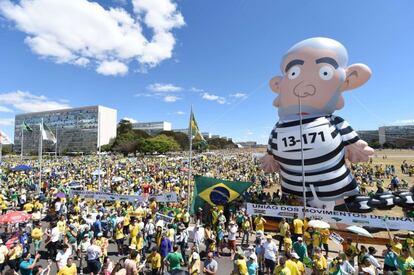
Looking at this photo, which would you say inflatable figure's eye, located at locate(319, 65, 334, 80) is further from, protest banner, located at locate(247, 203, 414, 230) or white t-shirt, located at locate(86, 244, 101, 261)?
white t-shirt, located at locate(86, 244, 101, 261)

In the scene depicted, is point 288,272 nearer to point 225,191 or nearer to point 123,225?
point 123,225

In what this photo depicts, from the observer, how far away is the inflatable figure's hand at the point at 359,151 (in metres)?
12.6

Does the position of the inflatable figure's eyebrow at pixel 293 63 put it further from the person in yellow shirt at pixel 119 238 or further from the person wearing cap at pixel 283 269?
the person in yellow shirt at pixel 119 238

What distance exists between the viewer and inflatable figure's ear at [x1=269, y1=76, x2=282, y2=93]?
49.9ft

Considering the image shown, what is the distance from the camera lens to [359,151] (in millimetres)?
12695

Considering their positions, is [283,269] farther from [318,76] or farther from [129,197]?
[129,197]

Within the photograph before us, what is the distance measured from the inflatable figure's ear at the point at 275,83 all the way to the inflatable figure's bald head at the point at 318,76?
53.9 inches

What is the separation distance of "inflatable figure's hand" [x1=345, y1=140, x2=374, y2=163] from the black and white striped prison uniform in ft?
0.81

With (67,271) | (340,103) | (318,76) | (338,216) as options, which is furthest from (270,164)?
(67,271)

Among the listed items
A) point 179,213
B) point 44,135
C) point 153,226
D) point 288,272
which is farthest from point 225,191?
point 44,135

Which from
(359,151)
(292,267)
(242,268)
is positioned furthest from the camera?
(359,151)

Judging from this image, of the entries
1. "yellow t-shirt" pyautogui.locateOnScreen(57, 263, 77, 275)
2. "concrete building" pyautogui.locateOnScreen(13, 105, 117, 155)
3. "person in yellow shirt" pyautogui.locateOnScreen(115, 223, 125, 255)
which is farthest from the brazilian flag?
"concrete building" pyautogui.locateOnScreen(13, 105, 117, 155)

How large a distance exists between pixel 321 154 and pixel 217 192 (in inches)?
194

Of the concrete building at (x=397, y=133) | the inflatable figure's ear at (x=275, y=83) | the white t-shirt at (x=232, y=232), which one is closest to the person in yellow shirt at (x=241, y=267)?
the white t-shirt at (x=232, y=232)
